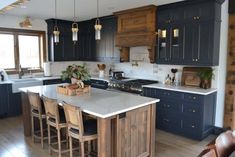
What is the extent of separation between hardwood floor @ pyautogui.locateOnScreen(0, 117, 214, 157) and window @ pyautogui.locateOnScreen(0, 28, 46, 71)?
2.08m

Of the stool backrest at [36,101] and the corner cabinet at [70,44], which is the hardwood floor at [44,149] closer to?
the stool backrest at [36,101]

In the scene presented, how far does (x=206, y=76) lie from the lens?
13.2 feet

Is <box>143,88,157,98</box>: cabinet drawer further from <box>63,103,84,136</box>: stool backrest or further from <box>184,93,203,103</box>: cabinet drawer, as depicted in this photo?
<box>63,103,84,136</box>: stool backrest

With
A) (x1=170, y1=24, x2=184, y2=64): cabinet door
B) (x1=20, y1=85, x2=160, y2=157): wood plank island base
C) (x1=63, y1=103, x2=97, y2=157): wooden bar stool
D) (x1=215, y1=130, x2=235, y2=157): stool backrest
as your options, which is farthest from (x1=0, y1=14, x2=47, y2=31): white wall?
(x1=215, y1=130, x2=235, y2=157): stool backrest

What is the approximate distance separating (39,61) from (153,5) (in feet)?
12.5

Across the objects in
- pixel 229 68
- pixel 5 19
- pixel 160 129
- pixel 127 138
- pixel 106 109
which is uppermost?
pixel 5 19

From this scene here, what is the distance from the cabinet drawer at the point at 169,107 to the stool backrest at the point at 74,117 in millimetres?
2165

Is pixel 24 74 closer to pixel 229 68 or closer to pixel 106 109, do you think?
pixel 106 109

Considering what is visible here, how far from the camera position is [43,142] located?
373 centimetres

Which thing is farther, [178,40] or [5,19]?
[5,19]

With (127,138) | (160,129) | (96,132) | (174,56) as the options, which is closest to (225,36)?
(174,56)

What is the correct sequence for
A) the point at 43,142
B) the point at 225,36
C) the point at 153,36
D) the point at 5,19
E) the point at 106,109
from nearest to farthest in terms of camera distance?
the point at 106,109
the point at 43,142
the point at 225,36
the point at 153,36
the point at 5,19

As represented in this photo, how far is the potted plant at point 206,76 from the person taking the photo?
13.2 ft

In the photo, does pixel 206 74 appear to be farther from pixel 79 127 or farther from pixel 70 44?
pixel 70 44
